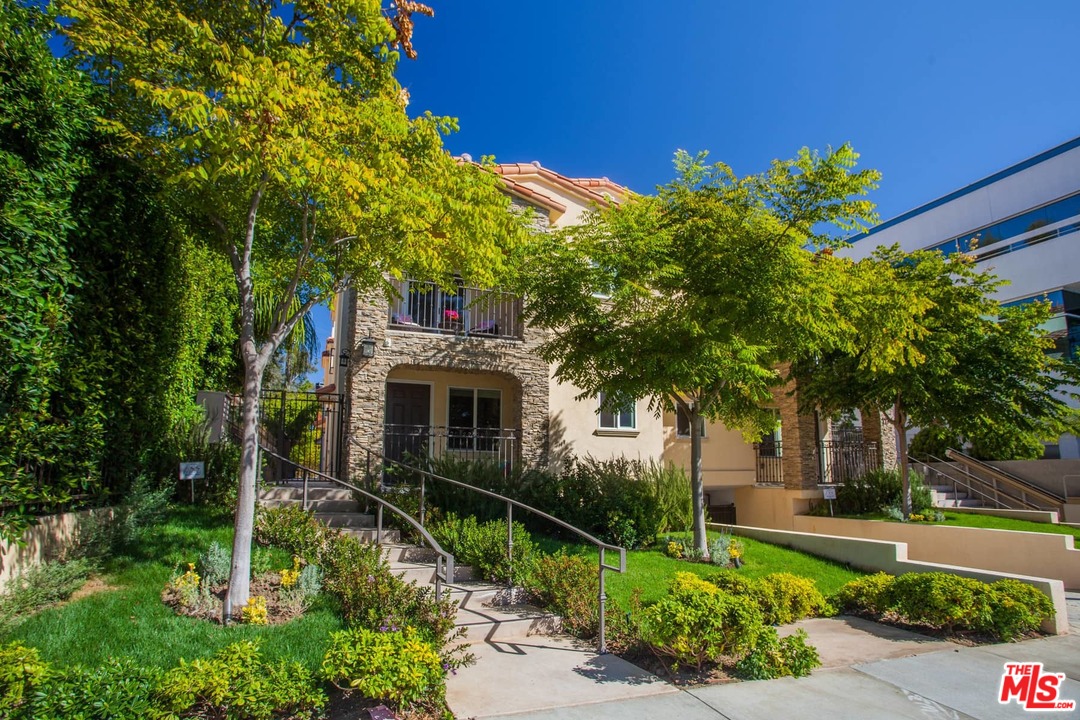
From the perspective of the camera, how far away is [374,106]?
7219 mm

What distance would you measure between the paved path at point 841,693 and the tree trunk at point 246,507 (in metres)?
2.92

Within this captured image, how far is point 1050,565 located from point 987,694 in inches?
326

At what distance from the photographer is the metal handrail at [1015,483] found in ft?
62.5

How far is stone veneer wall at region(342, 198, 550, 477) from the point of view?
44.1 feet

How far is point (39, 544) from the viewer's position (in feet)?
20.9

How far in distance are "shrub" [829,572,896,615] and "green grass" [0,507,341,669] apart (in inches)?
277

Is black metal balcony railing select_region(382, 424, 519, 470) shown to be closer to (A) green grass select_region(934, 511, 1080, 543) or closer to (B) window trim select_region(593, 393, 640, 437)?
(B) window trim select_region(593, 393, 640, 437)

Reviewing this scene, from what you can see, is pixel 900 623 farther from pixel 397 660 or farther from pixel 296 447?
pixel 296 447

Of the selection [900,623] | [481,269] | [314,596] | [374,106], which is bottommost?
[900,623]

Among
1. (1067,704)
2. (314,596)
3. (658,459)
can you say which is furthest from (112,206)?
(658,459)

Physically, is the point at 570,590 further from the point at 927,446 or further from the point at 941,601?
the point at 927,446

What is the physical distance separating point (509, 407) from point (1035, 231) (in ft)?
82.7

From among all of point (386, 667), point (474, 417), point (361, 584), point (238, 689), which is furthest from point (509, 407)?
point (238, 689)

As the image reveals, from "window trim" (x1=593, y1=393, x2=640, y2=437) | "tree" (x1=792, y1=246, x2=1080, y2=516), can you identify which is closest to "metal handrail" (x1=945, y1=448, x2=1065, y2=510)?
"tree" (x1=792, y1=246, x2=1080, y2=516)
